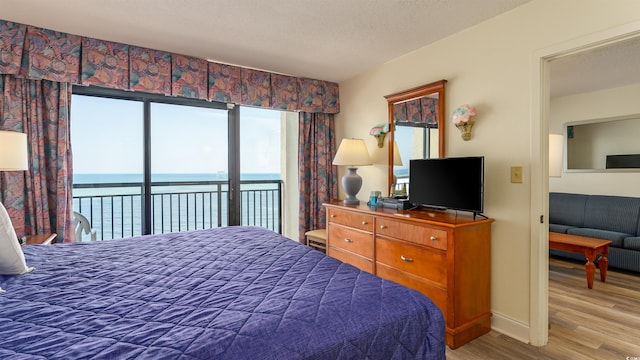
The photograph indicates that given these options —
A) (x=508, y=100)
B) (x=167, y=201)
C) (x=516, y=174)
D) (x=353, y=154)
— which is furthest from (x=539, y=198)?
(x=167, y=201)

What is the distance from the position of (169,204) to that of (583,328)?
4.53 meters

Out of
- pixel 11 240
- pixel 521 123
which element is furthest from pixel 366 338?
pixel 521 123

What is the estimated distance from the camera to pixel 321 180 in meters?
4.30

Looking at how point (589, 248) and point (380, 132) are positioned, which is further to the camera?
point (380, 132)

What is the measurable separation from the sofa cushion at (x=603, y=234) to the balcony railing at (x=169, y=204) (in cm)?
387

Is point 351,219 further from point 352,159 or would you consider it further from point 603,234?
point 603,234

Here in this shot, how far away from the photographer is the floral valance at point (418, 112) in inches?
118

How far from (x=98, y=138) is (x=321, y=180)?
256cm

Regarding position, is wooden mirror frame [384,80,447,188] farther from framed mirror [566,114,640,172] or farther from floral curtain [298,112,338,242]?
framed mirror [566,114,640,172]

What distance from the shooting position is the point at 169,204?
4340mm

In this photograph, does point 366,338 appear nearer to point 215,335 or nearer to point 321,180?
point 215,335

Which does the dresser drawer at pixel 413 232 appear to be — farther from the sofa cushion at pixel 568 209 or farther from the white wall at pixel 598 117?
the white wall at pixel 598 117

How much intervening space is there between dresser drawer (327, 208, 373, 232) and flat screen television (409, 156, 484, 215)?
0.44m

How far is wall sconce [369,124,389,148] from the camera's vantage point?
11.7 feet
